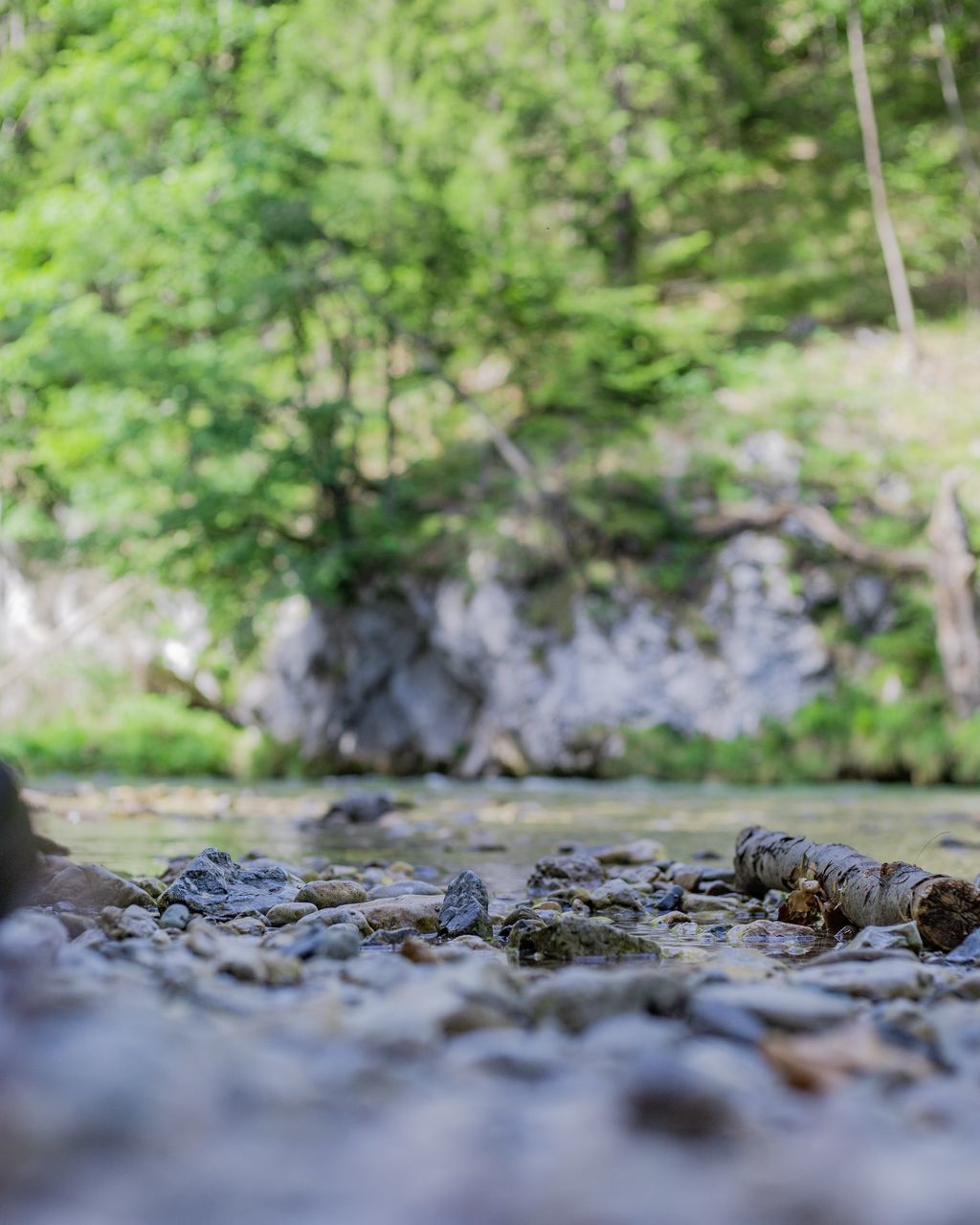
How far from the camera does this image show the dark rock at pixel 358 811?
794 cm

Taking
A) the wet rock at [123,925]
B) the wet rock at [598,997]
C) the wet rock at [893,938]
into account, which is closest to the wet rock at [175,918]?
the wet rock at [123,925]

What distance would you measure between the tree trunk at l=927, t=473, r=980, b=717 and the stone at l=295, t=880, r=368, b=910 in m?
9.83

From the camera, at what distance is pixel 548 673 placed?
542 inches

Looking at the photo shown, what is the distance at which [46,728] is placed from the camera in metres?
16.7

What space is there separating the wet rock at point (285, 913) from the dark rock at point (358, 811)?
4.46 metres

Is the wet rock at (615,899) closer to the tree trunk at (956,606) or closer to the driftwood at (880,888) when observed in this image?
the driftwood at (880,888)

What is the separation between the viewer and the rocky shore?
3.55 ft

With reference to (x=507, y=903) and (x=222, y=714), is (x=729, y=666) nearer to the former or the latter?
(x=222, y=714)

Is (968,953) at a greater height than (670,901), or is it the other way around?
(968,953)

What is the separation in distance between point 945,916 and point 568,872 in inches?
75.6

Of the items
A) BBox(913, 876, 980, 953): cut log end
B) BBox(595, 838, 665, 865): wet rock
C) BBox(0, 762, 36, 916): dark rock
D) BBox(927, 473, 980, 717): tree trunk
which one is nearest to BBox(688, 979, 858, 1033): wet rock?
BBox(913, 876, 980, 953): cut log end

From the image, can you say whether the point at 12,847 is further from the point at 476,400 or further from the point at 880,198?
the point at 880,198

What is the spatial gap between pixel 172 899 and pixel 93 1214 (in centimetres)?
→ 258

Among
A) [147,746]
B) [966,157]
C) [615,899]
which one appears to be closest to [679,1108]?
[615,899]
